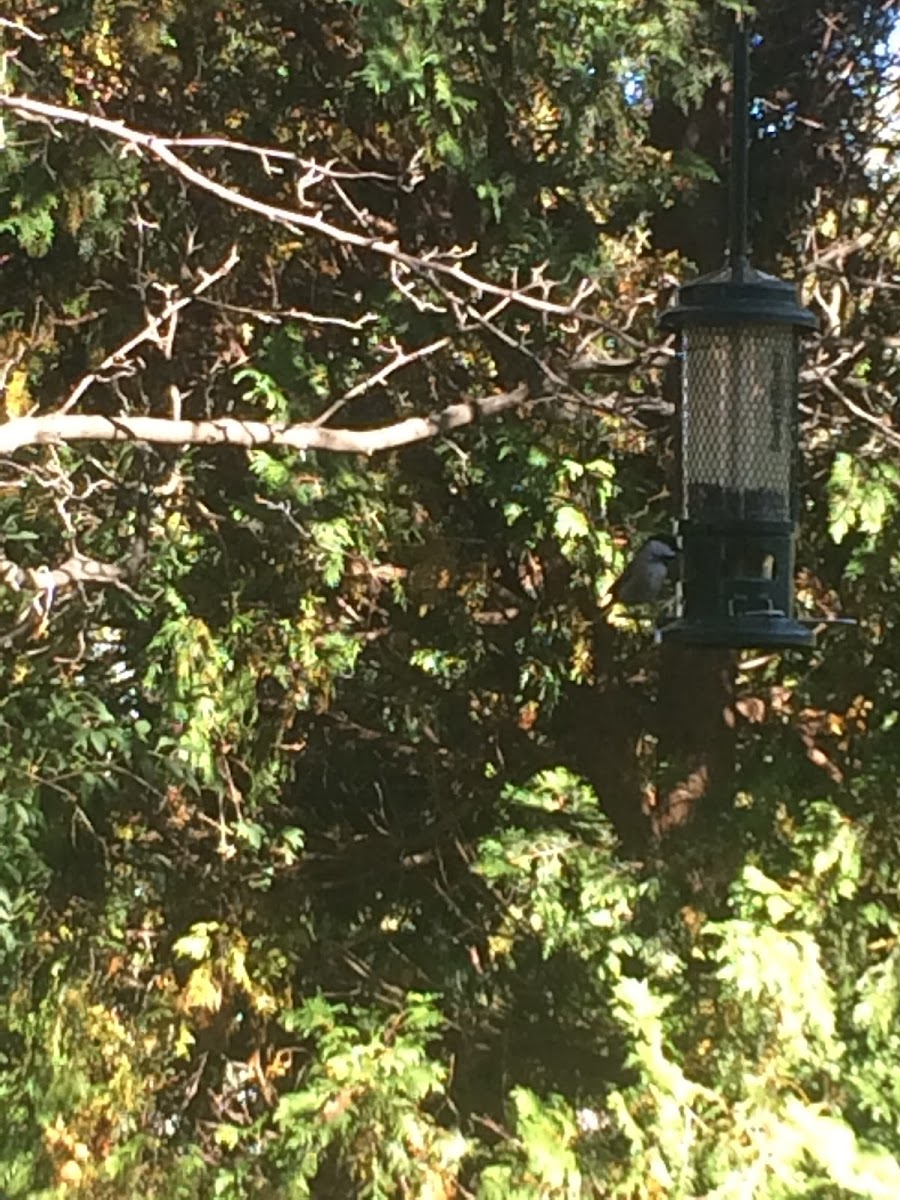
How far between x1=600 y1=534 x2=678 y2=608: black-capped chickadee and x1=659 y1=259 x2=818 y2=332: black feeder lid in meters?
0.59

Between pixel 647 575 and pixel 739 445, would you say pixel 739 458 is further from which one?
pixel 647 575

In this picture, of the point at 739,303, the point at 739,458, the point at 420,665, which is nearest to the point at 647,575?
the point at 739,458

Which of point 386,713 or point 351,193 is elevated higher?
point 351,193

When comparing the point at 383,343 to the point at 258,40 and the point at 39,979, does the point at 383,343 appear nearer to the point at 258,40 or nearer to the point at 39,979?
the point at 258,40

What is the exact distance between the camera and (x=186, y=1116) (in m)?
4.22

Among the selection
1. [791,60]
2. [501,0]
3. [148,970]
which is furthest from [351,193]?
[148,970]

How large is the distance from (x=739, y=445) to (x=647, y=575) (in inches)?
18.7

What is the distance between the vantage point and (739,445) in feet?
8.59

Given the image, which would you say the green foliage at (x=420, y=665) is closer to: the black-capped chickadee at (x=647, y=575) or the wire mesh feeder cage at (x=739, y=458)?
the black-capped chickadee at (x=647, y=575)

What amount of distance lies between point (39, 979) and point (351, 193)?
2.31 metres

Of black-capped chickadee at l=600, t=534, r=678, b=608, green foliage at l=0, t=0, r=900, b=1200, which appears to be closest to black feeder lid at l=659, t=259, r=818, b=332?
black-capped chickadee at l=600, t=534, r=678, b=608

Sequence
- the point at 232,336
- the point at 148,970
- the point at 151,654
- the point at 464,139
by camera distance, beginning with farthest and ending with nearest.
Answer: the point at 148,970 → the point at 232,336 → the point at 151,654 → the point at 464,139

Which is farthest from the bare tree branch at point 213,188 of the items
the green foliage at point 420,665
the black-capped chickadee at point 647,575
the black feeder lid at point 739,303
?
the black feeder lid at point 739,303

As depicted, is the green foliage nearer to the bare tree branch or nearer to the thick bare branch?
the thick bare branch
